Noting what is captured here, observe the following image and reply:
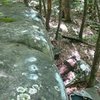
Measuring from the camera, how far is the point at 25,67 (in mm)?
2512

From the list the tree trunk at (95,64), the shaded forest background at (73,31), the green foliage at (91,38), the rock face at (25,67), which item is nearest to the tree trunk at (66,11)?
the shaded forest background at (73,31)

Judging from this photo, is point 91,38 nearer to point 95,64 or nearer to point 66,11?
point 66,11

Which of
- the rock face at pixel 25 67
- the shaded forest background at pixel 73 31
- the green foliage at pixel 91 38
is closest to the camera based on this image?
the rock face at pixel 25 67

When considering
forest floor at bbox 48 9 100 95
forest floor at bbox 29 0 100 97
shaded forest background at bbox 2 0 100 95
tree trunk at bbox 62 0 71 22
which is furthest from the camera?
→ tree trunk at bbox 62 0 71 22

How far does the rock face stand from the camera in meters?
2.10

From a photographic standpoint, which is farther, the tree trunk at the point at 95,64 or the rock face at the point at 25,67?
the tree trunk at the point at 95,64

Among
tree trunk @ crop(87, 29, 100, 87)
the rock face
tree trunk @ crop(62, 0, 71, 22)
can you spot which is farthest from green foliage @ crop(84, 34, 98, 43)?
the rock face

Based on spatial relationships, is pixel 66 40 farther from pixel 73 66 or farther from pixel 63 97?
pixel 63 97

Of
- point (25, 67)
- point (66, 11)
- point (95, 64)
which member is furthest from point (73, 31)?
point (25, 67)

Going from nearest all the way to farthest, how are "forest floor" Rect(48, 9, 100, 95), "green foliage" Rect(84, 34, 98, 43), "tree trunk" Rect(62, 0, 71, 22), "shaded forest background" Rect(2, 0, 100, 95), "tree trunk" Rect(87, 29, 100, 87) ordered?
"tree trunk" Rect(87, 29, 100, 87) < "forest floor" Rect(48, 9, 100, 95) < "shaded forest background" Rect(2, 0, 100, 95) < "green foliage" Rect(84, 34, 98, 43) < "tree trunk" Rect(62, 0, 71, 22)

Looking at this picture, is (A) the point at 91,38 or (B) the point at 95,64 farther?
(A) the point at 91,38

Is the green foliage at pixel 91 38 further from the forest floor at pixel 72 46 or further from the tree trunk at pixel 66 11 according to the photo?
the tree trunk at pixel 66 11

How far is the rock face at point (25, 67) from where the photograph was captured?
6.90 ft

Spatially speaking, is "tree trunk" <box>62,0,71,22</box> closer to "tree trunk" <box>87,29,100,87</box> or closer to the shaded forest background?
the shaded forest background
